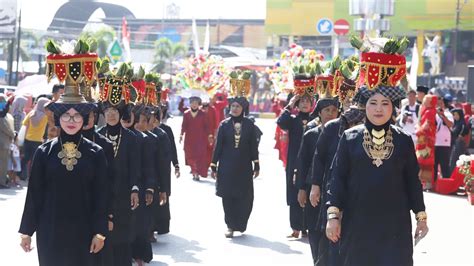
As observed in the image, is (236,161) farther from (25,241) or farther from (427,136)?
(25,241)

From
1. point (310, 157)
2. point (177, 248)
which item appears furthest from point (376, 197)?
point (177, 248)

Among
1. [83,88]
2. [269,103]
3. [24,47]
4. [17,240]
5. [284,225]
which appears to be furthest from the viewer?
[24,47]

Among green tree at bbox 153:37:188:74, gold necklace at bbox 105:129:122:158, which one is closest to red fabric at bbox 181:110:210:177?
gold necklace at bbox 105:129:122:158

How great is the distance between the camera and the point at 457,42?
5184 cm

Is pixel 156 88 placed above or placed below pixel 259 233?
above

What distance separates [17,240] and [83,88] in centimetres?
458

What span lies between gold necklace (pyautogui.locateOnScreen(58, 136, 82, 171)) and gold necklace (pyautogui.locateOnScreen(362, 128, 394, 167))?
2.06 m

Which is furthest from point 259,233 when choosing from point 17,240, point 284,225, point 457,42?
point 457,42

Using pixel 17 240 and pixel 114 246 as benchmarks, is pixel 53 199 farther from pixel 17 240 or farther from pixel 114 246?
pixel 17 240

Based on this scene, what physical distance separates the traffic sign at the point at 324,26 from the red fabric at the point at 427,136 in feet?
129

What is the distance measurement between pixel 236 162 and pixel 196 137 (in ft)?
27.6

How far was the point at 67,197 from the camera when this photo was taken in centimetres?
758

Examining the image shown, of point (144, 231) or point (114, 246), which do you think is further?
point (144, 231)

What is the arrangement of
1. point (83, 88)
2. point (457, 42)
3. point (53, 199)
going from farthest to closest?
point (457, 42)
point (83, 88)
point (53, 199)
